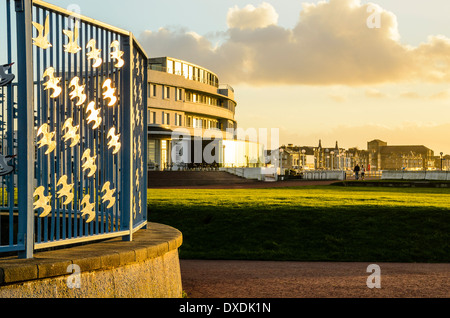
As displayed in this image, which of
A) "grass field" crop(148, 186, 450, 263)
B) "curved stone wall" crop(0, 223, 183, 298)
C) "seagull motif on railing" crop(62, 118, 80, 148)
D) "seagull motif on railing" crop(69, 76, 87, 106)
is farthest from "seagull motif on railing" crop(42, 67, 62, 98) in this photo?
"grass field" crop(148, 186, 450, 263)

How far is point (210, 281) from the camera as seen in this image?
314 inches

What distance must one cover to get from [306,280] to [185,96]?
199ft

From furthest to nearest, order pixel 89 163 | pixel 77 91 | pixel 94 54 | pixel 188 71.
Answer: pixel 188 71
pixel 94 54
pixel 89 163
pixel 77 91

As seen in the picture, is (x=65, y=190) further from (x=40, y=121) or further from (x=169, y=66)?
(x=169, y=66)

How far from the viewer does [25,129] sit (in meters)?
4.55

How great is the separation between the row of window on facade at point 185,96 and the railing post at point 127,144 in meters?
56.5

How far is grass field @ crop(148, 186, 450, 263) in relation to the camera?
10.6 meters

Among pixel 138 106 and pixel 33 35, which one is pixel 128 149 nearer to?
pixel 138 106

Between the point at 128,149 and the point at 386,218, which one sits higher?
the point at 128,149

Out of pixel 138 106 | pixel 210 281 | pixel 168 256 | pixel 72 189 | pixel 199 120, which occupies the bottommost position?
pixel 210 281

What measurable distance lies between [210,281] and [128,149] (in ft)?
9.53

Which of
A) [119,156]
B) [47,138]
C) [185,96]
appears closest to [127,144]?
[119,156]

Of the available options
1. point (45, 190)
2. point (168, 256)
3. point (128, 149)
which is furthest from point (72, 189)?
point (168, 256)

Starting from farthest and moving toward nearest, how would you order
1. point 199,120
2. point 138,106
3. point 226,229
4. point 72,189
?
point 199,120 → point 226,229 → point 138,106 → point 72,189
